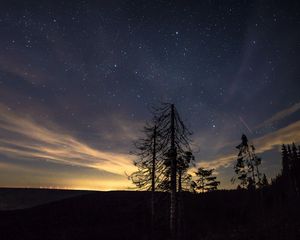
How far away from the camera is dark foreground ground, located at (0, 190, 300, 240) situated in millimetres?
28747

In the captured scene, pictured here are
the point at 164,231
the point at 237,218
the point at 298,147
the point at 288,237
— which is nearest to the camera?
the point at 288,237

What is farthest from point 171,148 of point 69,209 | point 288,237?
point 69,209

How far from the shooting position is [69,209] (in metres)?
42.1

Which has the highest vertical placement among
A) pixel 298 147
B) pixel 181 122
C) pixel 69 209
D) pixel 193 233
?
pixel 298 147

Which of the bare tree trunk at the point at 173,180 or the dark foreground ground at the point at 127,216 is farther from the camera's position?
the dark foreground ground at the point at 127,216

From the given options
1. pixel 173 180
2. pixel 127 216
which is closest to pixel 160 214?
pixel 127 216

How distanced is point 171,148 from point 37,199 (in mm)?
40233

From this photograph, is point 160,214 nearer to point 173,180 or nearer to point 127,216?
point 127,216

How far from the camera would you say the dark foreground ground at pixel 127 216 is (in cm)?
2875

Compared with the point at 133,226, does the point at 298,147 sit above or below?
above

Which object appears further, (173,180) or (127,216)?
(127,216)

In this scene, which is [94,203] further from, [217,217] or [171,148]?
[171,148]

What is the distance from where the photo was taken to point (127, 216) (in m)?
39.2

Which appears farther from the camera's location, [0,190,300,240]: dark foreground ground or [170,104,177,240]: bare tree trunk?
[0,190,300,240]: dark foreground ground
